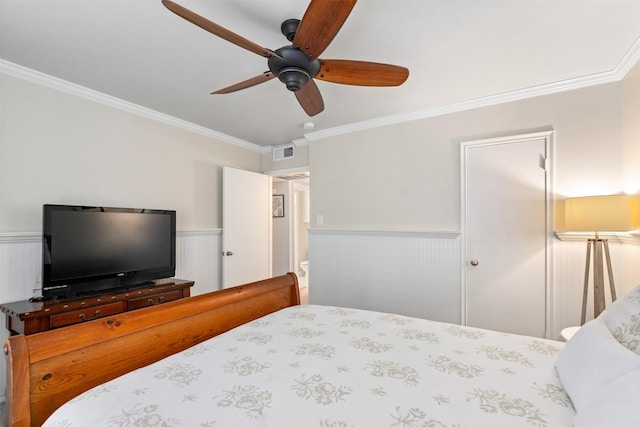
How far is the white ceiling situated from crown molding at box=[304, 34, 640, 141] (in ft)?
0.05

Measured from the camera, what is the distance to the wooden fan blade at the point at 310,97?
179cm

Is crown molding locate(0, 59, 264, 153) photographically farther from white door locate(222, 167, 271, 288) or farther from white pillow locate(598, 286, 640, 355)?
white pillow locate(598, 286, 640, 355)

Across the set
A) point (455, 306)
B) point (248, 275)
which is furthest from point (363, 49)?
point (248, 275)

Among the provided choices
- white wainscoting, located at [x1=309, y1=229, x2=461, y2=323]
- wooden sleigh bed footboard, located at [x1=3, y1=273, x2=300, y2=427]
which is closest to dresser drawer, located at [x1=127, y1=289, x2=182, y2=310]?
wooden sleigh bed footboard, located at [x1=3, y1=273, x2=300, y2=427]

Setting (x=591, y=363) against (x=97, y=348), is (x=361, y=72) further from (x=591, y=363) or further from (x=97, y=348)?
(x=97, y=348)

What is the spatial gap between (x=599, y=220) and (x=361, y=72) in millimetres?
1825

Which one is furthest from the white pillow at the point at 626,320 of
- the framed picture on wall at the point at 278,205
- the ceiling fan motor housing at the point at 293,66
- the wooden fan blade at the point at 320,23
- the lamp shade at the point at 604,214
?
the framed picture on wall at the point at 278,205

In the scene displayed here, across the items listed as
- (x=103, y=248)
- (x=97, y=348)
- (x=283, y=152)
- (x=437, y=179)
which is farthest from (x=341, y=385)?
(x=283, y=152)

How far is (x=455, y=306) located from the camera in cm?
285

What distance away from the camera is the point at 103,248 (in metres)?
2.43

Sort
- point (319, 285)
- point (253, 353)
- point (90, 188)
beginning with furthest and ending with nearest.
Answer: point (319, 285) → point (90, 188) → point (253, 353)

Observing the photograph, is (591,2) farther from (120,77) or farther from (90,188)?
(90,188)

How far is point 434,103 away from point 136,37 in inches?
97.0

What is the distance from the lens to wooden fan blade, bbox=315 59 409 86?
5.32ft
